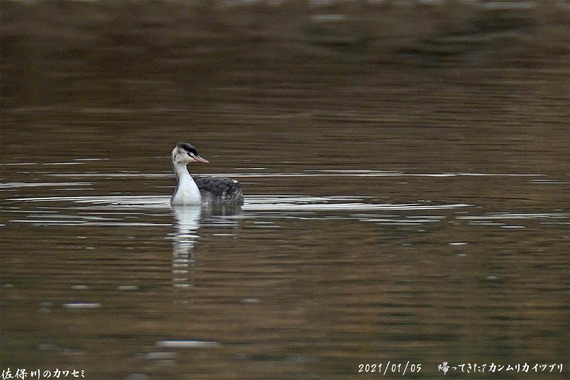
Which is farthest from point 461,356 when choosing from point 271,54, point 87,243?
point 271,54

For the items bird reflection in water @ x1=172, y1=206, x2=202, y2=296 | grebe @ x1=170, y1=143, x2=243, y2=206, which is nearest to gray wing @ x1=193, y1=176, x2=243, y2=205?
grebe @ x1=170, y1=143, x2=243, y2=206

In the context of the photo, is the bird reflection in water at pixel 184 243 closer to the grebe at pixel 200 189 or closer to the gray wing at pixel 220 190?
the grebe at pixel 200 189

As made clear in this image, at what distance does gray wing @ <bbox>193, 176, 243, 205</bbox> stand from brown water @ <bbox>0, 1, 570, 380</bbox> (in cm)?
21

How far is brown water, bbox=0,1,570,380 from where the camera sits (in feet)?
42.5

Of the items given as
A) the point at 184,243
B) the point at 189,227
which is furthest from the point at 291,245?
the point at 189,227

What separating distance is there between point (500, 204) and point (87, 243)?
5242 millimetres

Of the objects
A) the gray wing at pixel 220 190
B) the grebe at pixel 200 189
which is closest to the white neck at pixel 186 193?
the grebe at pixel 200 189

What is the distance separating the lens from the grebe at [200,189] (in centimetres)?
2047

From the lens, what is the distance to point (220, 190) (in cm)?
2061

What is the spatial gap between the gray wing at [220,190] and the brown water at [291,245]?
0.70 feet

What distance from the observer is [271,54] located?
155 feet

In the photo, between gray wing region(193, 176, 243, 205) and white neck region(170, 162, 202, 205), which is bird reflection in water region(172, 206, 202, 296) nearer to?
white neck region(170, 162, 202, 205)

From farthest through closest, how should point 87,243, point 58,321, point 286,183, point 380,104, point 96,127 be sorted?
point 380,104 → point 96,127 → point 286,183 → point 87,243 → point 58,321

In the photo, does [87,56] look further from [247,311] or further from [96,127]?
[247,311]
